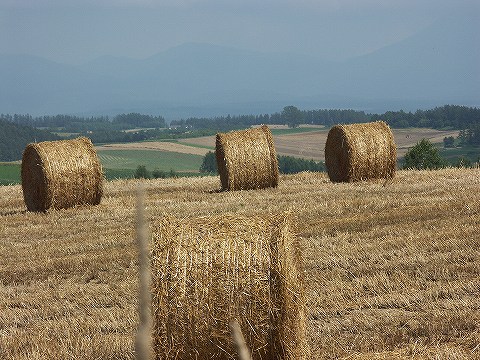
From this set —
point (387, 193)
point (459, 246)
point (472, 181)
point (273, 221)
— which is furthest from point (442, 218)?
point (273, 221)

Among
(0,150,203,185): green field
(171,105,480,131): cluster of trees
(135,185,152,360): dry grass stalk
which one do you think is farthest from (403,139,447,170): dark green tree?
(171,105,480,131): cluster of trees

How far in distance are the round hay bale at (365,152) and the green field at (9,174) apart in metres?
22.1

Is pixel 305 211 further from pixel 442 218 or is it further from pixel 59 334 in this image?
pixel 59 334

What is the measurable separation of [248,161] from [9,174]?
26.3 metres

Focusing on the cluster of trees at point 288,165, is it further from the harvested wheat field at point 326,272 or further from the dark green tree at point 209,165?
the harvested wheat field at point 326,272

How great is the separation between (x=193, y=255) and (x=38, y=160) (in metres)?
12.7

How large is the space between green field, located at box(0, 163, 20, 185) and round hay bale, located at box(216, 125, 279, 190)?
2072 centimetres

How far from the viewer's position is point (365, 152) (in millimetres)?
20797

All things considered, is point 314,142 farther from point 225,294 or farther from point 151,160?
point 225,294

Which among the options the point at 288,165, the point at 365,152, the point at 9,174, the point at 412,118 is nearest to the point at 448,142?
the point at 412,118

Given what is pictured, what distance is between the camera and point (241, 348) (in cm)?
A: 140

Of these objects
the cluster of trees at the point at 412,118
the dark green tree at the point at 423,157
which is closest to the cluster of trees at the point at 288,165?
the dark green tree at the point at 423,157

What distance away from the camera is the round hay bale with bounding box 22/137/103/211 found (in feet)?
57.5

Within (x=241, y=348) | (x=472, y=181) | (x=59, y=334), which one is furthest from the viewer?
(x=472, y=181)
